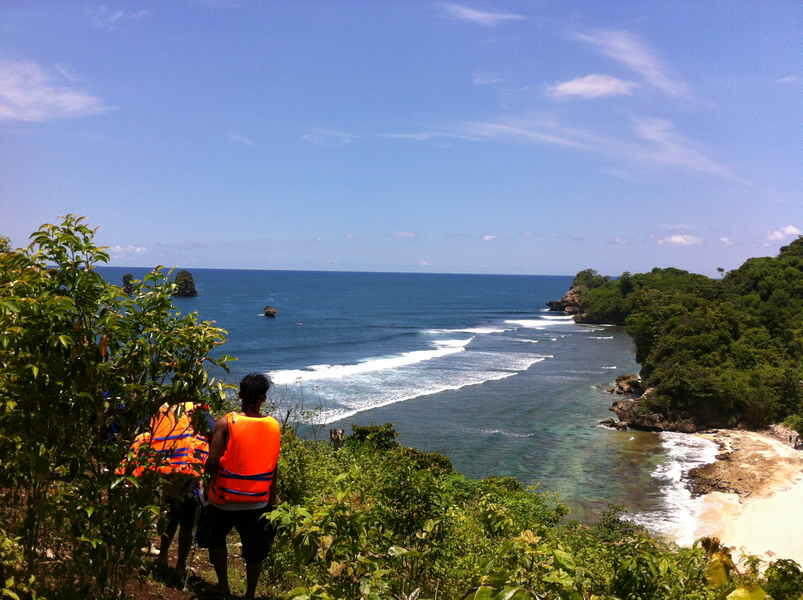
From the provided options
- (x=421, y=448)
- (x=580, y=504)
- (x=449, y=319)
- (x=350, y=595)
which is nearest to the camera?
(x=350, y=595)

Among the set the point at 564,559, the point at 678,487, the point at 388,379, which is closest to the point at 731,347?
the point at 678,487

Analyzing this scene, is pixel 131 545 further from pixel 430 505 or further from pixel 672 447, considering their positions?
pixel 672 447

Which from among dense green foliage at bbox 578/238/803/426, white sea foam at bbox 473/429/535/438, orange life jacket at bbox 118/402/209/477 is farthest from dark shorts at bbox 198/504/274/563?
dense green foliage at bbox 578/238/803/426

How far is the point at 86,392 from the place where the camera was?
292 centimetres

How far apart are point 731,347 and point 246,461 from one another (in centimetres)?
4197

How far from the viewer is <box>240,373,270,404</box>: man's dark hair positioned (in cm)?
412

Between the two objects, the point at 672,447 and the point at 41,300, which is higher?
the point at 41,300

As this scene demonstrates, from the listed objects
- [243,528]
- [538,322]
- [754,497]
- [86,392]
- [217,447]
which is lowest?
[754,497]

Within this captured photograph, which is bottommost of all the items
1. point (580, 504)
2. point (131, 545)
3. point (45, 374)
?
point (580, 504)

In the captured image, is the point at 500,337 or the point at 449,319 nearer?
the point at 500,337

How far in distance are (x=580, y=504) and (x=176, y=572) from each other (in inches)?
786

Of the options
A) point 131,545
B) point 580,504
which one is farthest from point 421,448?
point 131,545

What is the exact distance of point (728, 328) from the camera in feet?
137

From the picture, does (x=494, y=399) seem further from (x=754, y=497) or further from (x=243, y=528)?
(x=243, y=528)
